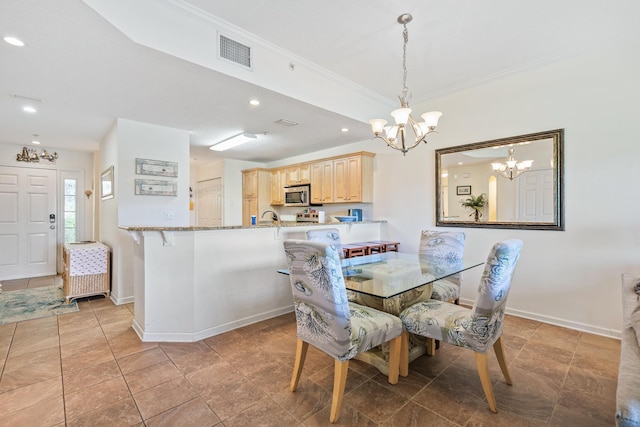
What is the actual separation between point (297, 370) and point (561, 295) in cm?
287

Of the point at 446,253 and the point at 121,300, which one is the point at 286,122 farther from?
the point at 121,300

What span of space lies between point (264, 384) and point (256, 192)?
4.86m

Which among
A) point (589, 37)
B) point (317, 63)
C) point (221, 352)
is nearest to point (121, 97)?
point (317, 63)

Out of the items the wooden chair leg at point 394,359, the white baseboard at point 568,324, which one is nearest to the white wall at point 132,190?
the wooden chair leg at point 394,359

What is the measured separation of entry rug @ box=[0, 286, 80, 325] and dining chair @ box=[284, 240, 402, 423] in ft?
10.9

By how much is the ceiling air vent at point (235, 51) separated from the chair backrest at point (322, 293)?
5.87 ft

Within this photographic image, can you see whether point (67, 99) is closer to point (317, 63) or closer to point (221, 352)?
point (317, 63)

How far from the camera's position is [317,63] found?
3080mm

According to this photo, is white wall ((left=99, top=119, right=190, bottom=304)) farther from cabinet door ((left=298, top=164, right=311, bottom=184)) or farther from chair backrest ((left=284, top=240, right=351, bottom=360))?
chair backrest ((left=284, top=240, right=351, bottom=360))

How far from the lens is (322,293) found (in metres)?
1.66

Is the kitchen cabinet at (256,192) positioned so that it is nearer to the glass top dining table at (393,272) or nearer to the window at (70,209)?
the window at (70,209)

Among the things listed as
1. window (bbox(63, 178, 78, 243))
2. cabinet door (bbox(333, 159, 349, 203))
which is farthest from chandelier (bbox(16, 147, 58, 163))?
cabinet door (bbox(333, 159, 349, 203))

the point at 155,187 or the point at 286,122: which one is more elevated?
the point at 286,122

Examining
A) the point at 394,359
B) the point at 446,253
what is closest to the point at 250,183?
the point at 446,253
